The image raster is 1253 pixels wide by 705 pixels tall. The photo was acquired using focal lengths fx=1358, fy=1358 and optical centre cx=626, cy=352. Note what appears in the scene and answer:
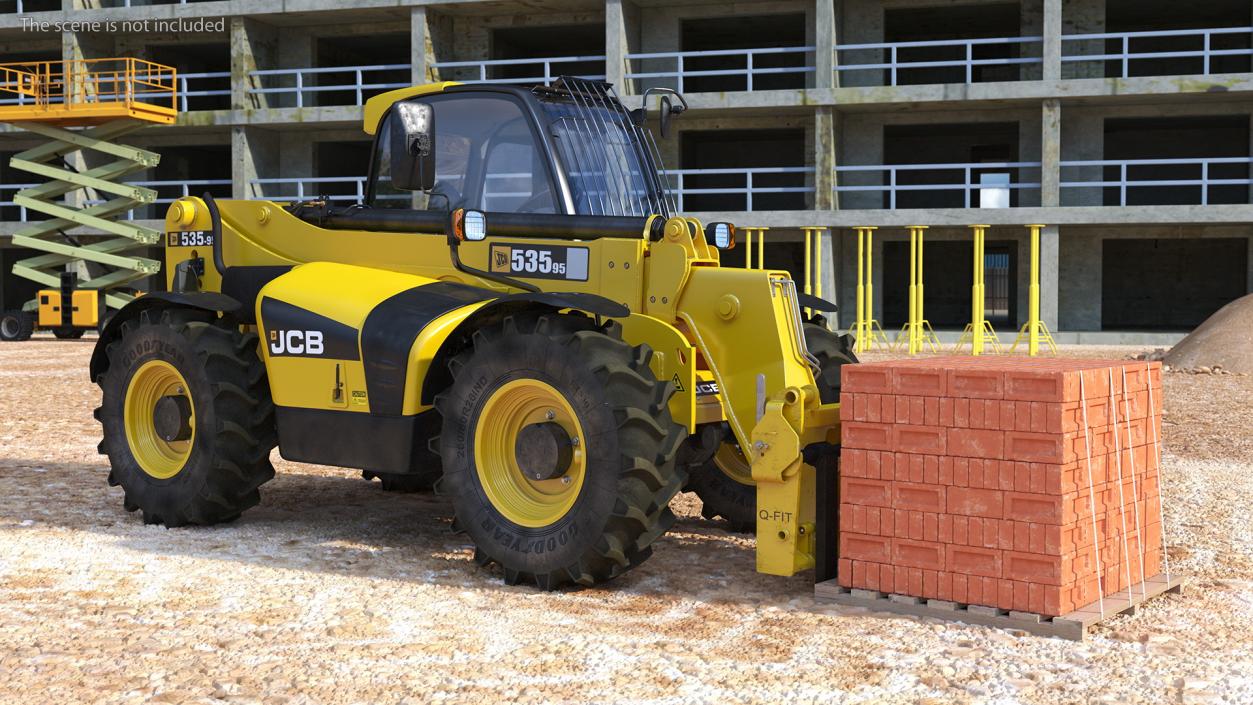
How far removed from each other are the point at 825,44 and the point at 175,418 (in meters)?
26.9

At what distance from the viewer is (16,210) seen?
44500mm

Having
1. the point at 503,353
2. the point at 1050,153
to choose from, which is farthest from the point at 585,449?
the point at 1050,153

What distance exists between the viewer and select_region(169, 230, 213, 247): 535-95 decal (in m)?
8.70

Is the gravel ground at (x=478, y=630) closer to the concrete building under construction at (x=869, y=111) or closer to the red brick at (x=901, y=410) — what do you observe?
the red brick at (x=901, y=410)

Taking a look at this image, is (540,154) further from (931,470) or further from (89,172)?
(89,172)

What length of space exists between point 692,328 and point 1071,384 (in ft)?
6.38

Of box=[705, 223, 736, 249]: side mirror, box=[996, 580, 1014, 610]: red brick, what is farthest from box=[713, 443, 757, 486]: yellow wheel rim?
box=[996, 580, 1014, 610]: red brick

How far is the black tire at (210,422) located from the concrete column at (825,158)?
2620 centimetres

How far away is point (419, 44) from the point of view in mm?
34312

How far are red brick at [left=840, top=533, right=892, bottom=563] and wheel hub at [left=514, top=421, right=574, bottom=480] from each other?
135 cm

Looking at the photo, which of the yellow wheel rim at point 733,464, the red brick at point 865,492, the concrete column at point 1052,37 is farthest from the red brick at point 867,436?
the concrete column at point 1052,37

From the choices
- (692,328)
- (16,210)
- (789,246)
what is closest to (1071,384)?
(692,328)

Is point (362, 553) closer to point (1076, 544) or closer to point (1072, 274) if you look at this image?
point (1076, 544)

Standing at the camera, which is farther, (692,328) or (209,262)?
(209,262)
